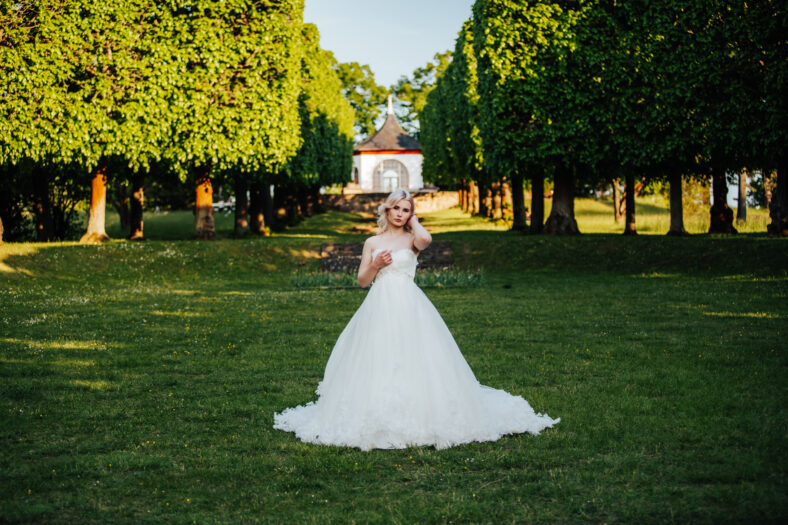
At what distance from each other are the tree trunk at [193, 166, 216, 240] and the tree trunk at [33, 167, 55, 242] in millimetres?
7109

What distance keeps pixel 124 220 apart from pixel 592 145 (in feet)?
109

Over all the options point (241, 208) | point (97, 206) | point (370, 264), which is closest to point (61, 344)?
point (370, 264)

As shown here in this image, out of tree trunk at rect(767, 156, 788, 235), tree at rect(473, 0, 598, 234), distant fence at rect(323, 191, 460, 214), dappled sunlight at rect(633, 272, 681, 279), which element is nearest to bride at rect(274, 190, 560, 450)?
dappled sunlight at rect(633, 272, 681, 279)

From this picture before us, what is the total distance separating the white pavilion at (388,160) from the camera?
272 feet

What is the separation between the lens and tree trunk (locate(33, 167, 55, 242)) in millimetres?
28578

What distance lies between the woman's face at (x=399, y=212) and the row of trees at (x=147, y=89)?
19366mm

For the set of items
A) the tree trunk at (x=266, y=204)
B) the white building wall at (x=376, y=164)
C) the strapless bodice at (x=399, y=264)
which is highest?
the white building wall at (x=376, y=164)

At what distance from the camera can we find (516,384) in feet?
26.9

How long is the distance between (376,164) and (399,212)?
77.8 meters

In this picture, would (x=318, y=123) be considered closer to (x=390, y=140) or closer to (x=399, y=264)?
(x=399, y=264)

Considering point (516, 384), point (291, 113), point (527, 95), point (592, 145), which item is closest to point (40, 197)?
point (291, 113)

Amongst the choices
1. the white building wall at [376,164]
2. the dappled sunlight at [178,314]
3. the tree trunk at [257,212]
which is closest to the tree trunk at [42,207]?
the tree trunk at [257,212]

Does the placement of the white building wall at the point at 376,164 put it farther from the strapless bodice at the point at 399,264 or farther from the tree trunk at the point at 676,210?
the strapless bodice at the point at 399,264

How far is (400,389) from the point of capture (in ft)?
20.3
